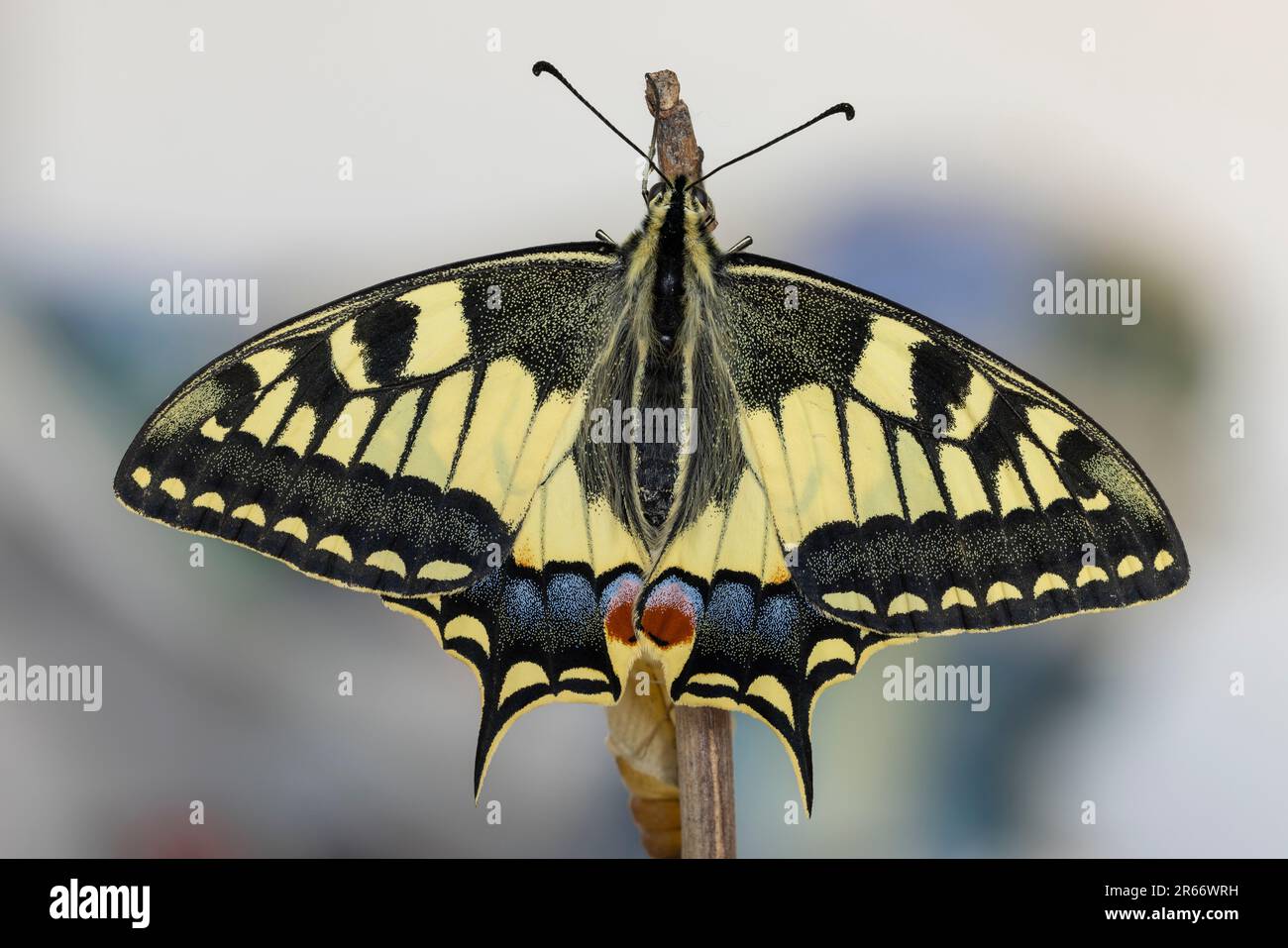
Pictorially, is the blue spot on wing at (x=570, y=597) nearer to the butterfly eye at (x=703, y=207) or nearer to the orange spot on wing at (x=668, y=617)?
the orange spot on wing at (x=668, y=617)

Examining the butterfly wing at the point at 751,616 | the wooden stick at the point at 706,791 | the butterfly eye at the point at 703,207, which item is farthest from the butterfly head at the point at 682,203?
the wooden stick at the point at 706,791

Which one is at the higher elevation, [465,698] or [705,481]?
[705,481]

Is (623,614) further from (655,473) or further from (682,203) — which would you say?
(682,203)

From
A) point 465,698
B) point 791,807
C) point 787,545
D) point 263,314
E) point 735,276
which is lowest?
point 791,807

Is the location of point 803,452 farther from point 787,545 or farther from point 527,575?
point 527,575

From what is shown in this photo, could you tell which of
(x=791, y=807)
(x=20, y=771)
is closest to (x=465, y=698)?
(x=791, y=807)

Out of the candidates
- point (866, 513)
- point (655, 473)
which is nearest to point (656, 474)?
point (655, 473)

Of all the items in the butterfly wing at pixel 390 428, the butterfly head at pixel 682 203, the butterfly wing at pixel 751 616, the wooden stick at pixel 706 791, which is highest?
the butterfly head at pixel 682 203

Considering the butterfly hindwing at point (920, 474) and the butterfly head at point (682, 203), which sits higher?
the butterfly head at point (682, 203)

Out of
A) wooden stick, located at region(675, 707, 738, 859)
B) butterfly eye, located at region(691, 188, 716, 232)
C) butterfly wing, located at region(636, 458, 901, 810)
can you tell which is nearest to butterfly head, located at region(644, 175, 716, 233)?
butterfly eye, located at region(691, 188, 716, 232)
